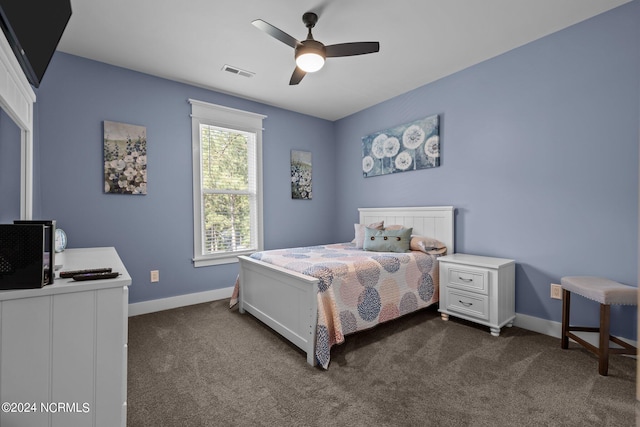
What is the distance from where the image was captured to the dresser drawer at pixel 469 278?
2574 millimetres

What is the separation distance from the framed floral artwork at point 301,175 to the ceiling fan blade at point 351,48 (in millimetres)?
2229

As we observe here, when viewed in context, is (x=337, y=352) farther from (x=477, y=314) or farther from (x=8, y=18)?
(x=8, y=18)

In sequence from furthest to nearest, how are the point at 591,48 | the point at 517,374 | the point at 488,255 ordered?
the point at 488,255 → the point at 591,48 → the point at 517,374

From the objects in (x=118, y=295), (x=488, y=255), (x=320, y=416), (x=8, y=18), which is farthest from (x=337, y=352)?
(x=8, y=18)

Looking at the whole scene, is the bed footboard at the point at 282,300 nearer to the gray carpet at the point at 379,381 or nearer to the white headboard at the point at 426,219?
the gray carpet at the point at 379,381

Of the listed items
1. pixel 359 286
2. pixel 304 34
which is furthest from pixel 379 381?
pixel 304 34

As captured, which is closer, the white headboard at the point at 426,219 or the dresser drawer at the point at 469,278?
the dresser drawer at the point at 469,278

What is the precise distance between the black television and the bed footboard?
6.35ft

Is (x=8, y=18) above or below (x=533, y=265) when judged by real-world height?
above

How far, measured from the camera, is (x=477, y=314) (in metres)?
2.63

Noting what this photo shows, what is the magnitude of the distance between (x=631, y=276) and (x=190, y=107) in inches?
176

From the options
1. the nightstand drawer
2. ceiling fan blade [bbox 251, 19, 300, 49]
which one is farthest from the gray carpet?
ceiling fan blade [bbox 251, 19, 300, 49]

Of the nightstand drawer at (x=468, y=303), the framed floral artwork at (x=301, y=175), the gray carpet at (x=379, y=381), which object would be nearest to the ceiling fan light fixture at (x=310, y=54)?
the framed floral artwork at (x=301, y=175)

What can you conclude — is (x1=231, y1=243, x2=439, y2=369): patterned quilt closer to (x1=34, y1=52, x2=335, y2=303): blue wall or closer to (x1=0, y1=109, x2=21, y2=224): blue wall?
(x1=34, y1=52, x2=335, y2=303): blue wall
